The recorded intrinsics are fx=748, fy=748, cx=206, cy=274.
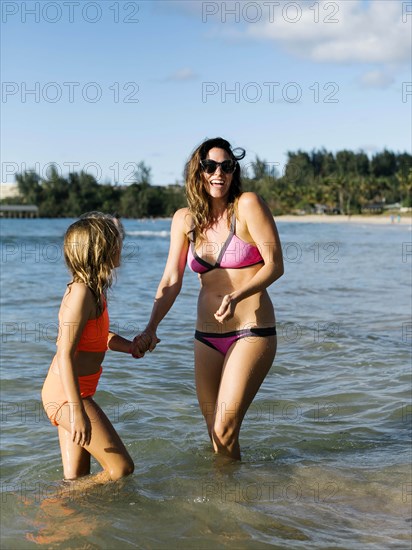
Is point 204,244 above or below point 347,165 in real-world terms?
below

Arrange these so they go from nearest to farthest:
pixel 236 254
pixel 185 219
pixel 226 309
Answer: pixel 226 309, pixel 236 254, pixel 185 219

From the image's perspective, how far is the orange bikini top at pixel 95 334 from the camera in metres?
4.24

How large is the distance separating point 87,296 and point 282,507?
1793 mm

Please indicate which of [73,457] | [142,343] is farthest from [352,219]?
[73,457]

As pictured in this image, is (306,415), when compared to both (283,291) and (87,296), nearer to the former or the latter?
(87,296)

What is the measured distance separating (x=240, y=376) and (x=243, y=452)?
129cm

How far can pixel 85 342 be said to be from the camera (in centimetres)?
425

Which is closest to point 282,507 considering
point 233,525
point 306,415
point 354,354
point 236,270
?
point 233,525

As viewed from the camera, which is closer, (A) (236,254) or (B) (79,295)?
(B) (79,295)

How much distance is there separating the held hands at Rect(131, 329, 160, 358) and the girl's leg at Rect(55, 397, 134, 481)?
1.77 ft

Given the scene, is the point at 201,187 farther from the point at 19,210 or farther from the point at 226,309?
the point at 19,210

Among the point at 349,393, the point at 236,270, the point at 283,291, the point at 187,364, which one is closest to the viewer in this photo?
the point at 236,270

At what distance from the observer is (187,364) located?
→ 9.52m

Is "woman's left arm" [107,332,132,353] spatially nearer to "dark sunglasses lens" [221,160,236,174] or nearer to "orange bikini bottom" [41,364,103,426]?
"orange bikini bottom" [41,364,103,426]
